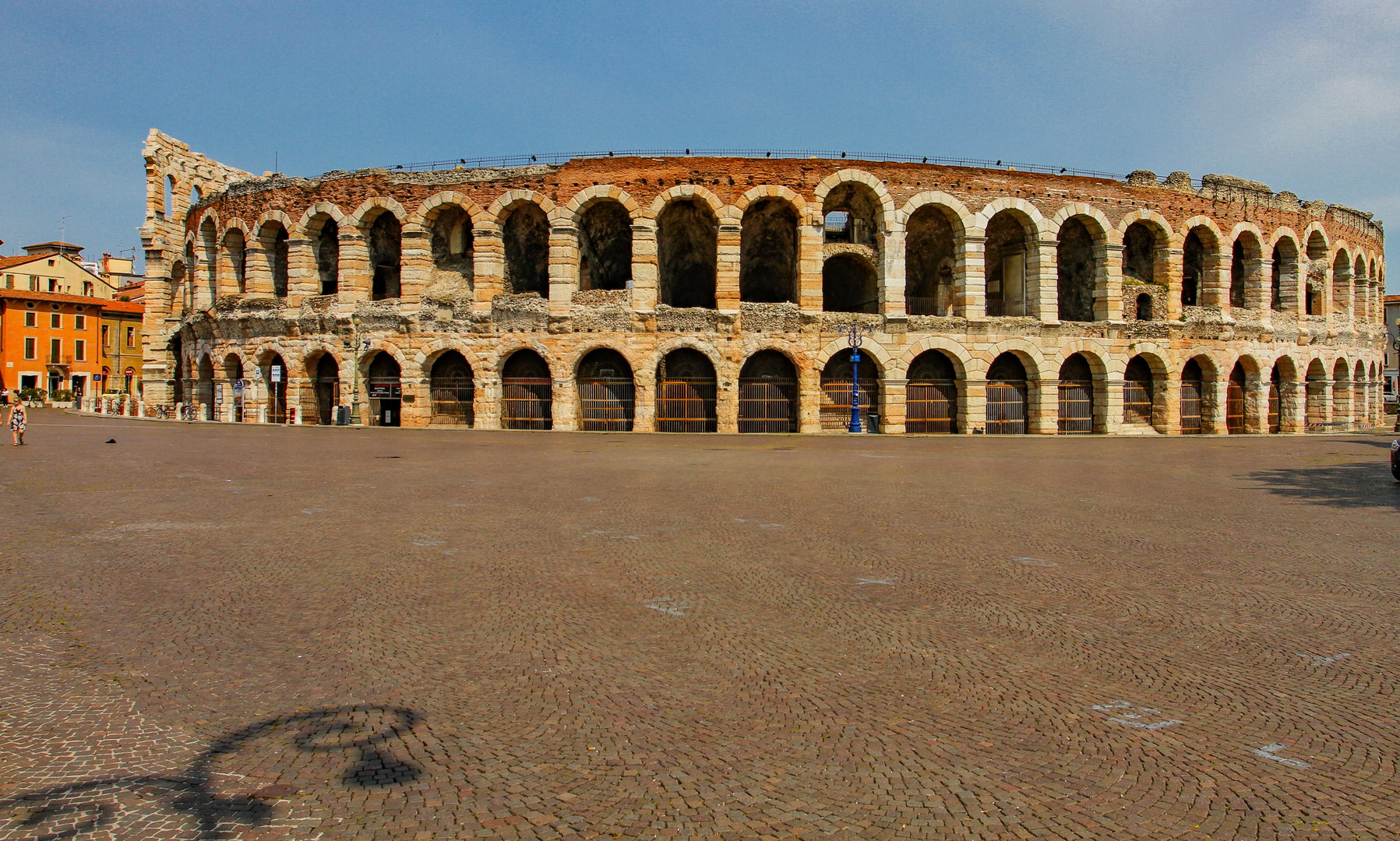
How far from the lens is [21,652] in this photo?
14.5 ft

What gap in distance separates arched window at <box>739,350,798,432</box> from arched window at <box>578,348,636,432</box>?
4.16 meters

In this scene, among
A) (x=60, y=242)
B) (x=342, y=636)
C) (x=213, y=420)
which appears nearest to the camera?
(x=342, y=636)

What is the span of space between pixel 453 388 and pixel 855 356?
603 inches

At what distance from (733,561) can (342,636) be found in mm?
3255

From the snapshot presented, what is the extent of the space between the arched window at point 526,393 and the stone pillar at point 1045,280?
61.4 ft

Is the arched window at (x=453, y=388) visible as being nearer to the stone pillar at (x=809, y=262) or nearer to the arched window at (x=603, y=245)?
the arched window at (x=603, y=245)

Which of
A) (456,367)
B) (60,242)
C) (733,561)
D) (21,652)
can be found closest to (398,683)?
(21,652)

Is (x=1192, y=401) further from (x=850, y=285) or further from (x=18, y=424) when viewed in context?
(x=18, y=424)

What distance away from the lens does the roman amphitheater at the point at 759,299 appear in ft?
92.8

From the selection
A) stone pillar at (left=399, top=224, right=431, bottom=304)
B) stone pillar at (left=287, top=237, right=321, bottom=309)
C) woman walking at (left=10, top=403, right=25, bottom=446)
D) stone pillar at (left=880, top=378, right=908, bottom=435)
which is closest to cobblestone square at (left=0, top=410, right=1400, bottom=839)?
woman walking at (left=10, top=403, right=25, bottom=446)

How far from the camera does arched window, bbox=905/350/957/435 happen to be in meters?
29.4

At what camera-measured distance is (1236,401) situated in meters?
33.6

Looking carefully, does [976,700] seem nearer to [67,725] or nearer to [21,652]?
[67,725]

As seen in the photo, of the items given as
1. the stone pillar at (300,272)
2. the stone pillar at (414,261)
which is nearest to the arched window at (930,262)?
the stone pillar at (414,261)
